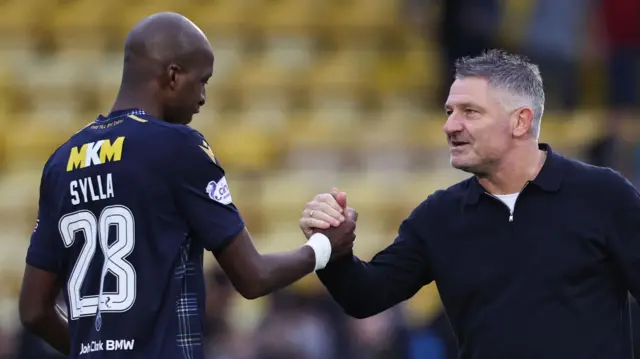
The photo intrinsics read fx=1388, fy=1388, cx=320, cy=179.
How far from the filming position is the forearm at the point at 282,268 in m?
4.58

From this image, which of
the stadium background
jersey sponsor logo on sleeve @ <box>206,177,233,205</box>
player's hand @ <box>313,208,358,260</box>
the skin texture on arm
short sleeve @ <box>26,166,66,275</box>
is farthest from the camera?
the stadium background

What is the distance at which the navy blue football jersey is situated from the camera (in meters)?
4.39

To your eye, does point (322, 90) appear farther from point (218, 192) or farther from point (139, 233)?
point (139, 233)

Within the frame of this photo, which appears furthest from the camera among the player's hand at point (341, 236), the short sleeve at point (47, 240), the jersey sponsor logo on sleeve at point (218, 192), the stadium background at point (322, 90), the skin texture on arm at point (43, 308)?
the stadium background at point (322, 90)

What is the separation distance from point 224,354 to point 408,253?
408 centimetres

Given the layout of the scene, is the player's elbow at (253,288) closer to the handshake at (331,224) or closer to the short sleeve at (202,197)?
the short sleeve at (202,197)

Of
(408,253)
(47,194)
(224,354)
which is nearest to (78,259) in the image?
(47,194)

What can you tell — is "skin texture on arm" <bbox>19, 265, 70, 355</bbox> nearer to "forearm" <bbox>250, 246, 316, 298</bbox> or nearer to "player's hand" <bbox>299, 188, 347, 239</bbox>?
"forearm" <bbox>250, 246, 316, 298</bbox>

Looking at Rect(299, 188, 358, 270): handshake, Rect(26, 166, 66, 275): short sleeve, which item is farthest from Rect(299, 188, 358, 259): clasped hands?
Rect(26, 166, 66, 275): short sleeve

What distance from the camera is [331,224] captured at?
499cm

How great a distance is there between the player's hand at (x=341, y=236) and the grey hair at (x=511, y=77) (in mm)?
692

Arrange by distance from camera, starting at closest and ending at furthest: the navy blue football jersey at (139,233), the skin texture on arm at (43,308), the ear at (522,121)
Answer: the navy blue football jersey at (139,233) < the skin texture on arm at (43,308) < the ear at (522,121)

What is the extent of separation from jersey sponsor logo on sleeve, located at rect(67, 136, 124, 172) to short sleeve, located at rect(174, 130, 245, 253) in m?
0.20

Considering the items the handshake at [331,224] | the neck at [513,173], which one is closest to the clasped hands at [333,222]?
the handshake at [331,224]
